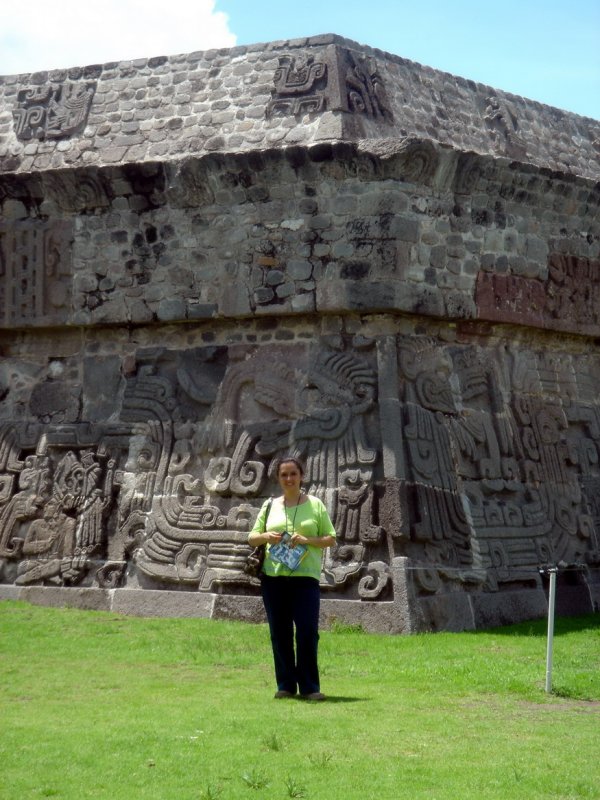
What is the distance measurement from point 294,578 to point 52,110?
7074mm

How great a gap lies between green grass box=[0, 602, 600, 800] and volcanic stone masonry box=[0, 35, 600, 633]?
0.93m

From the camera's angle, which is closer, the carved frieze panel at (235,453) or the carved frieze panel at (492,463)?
the carved frieze panel at (235,453)

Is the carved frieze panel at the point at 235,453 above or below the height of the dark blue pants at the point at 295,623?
above

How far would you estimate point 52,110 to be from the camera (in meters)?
13.0

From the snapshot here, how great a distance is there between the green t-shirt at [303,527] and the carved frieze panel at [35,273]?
16.9 feet

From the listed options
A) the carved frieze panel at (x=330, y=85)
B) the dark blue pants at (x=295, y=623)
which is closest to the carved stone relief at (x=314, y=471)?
the carved frieze panel at (x=330, y=85)

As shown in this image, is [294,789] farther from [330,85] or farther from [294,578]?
[330,85]

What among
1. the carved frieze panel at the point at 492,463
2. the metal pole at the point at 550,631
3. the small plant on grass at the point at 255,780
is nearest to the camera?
the small plant on grass at the point at 255,780

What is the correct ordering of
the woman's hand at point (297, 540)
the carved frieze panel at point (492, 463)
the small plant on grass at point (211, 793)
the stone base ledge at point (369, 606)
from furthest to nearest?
the carved frieze panel at point (492, 463)
the stone base ledge at point (369, 606)
the woman's hand at point (297, 540)
the small plant on grass at point (211, 793)

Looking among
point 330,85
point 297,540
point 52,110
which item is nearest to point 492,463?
point 330,85

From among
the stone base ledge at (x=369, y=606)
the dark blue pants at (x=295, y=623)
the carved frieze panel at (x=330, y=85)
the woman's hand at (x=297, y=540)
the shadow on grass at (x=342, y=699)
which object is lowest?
the shadow on grass at (x=342, y=699)

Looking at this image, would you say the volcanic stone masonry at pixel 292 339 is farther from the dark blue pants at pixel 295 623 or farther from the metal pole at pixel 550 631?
the dark blue pants at pixel 295 623

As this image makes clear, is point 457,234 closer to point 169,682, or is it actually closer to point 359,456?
point 359,456

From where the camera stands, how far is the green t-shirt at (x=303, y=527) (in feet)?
24.8
